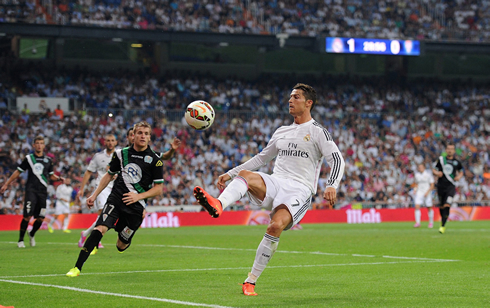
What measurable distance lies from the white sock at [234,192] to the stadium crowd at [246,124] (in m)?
22.6

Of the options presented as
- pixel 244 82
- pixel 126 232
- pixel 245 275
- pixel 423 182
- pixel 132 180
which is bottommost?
pixel 245 275

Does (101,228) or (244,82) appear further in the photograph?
(244,82)

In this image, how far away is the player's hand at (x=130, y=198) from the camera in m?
9.91

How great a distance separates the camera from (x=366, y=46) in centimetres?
4000

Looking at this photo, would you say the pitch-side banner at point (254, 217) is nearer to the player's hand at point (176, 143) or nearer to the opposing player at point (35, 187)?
the opposing player at point (35, 187)

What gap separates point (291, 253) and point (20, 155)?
20090 millimetres

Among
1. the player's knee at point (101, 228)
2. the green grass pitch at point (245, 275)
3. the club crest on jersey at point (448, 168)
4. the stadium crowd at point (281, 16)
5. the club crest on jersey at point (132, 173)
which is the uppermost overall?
the stadium crowd at point (281, 16)

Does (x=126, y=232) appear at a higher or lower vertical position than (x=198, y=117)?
lower

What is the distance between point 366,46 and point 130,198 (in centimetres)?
3211

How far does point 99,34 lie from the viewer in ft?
122

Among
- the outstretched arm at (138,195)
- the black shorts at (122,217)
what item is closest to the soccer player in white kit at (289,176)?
the outstretched arm at (138,195)

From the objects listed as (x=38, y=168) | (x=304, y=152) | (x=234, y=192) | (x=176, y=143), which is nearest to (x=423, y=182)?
(x=38, y=168)

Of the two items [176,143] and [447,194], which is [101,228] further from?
[447,194]

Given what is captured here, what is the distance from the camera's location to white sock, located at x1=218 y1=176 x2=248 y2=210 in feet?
24.6
